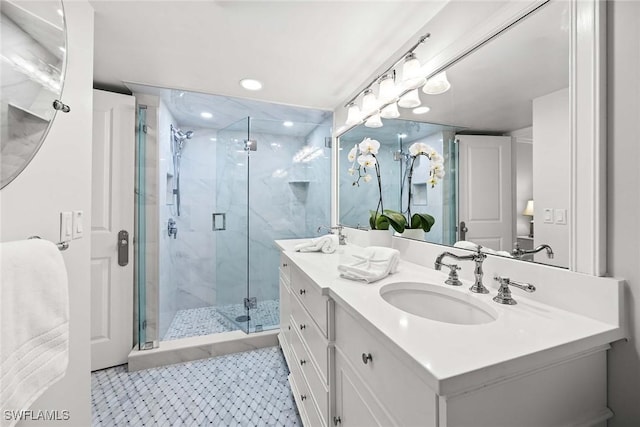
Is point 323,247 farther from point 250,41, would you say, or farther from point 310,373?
point 250,41

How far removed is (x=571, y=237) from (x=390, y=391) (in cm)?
69

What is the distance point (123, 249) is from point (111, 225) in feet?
0.65

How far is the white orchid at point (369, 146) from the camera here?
1.81 m

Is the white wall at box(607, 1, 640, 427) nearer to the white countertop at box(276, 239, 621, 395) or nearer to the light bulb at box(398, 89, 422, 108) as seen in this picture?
the white countertop at box(276, 239, 621, 395)

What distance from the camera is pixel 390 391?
0.64m

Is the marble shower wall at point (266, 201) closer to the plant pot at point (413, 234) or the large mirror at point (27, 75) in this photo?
the plant pot at point (413, 234)

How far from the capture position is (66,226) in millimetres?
1004

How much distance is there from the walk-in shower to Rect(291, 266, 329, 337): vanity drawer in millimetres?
1114

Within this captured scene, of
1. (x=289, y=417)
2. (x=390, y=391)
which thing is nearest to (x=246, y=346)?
(x=289, y=417)

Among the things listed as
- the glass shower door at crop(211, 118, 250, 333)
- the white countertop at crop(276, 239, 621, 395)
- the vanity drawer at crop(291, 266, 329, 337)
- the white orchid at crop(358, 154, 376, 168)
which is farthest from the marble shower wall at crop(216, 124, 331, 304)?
the white countertop at crop(276, 239, 621, 395)

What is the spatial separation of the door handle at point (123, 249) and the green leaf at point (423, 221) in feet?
6.84

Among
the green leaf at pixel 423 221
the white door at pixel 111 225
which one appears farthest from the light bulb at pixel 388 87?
the white door at pixel 111 225

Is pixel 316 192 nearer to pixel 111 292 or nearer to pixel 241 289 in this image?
pixel 241 289

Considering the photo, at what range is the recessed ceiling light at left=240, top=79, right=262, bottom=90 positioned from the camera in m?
1.89
